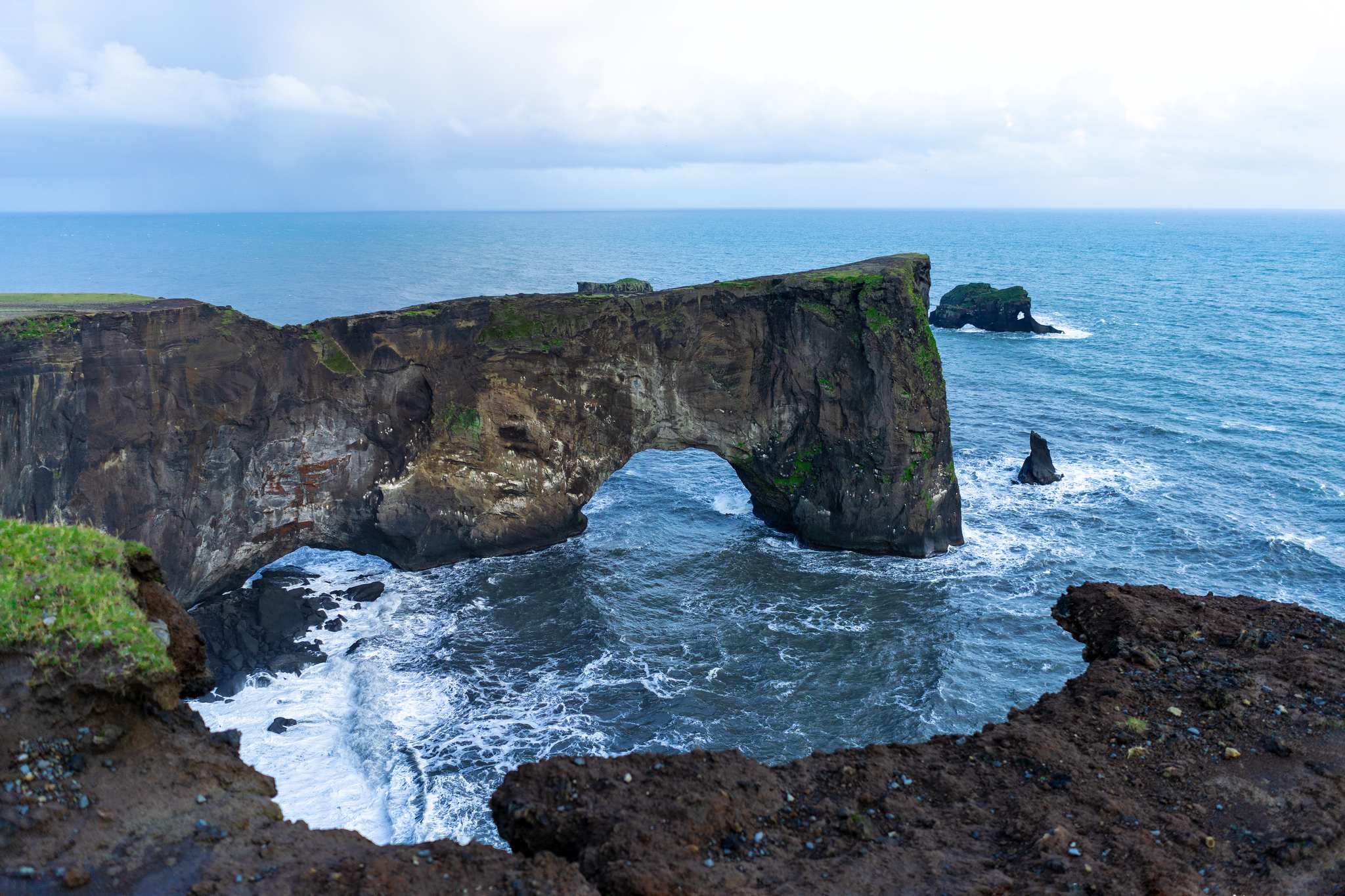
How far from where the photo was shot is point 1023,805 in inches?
562

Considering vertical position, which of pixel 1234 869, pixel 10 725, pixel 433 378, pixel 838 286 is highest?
pixel 838 286

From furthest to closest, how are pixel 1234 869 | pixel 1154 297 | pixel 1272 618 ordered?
pixel 1154 297 < pixel 1272 618 < pixel 1234 869

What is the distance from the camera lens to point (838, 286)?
105 ft

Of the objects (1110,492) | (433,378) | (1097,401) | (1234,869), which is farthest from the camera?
(1097,401)

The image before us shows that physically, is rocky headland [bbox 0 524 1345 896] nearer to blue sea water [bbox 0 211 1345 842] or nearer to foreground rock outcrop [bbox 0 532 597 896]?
foreground rock outcrop [bbox 0 532 597 896]

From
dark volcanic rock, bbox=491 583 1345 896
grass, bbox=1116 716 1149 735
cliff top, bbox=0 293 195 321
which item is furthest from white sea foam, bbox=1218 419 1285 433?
cliff top, bbox=0 293 195 321

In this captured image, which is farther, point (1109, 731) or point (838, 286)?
point (838, 286)

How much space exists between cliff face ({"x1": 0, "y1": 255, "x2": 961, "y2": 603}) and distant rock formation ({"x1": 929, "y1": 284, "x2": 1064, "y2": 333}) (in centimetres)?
4669

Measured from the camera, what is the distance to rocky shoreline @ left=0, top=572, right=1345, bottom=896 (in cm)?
1124

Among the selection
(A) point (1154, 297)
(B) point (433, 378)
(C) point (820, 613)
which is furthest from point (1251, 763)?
(A) point (1154, 297)

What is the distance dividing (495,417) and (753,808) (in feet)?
69.2

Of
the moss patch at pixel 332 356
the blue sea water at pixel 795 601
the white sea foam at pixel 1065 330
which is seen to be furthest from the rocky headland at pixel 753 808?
the white sea foam at pixel 1065 330

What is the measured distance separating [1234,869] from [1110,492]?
92.8ft

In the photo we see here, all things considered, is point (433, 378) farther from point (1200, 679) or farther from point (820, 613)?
point (1200, 679)
